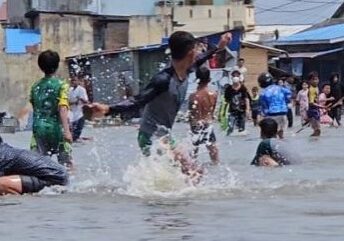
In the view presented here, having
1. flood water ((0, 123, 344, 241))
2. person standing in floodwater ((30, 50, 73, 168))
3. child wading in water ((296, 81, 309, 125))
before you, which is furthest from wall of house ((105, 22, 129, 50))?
person standing in floodwater ((30, 50, 73, 168))

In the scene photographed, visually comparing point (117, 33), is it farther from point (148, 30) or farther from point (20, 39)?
point (20, 39)

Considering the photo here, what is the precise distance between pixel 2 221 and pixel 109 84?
115ft

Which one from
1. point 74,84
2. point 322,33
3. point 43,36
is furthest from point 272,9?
point 74,84

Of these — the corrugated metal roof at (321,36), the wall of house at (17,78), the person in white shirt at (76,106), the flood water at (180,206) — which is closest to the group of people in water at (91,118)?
the flood water at (180,206)

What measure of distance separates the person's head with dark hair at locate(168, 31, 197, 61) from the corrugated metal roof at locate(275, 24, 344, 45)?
127ft

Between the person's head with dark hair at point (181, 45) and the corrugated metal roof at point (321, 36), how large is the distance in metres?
38.9

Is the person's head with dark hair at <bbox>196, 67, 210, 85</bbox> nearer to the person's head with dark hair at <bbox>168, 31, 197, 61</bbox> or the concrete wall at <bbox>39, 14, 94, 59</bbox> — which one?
the person's head with dark hair at <bbox>168, 31, 197, 61</bbox>

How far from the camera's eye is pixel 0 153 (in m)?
9.77

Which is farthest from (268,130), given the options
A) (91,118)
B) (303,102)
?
(303,102)

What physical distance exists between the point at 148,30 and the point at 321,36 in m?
7.03

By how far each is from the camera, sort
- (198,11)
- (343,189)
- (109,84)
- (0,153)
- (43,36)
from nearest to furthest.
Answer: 1. (0,153)
2. (343,189)
3. (109,84)
4. (43,36)
5. (198,11)

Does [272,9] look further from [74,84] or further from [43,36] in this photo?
[74,84]

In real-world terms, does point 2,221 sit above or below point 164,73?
below

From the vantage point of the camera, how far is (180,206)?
8977mm
